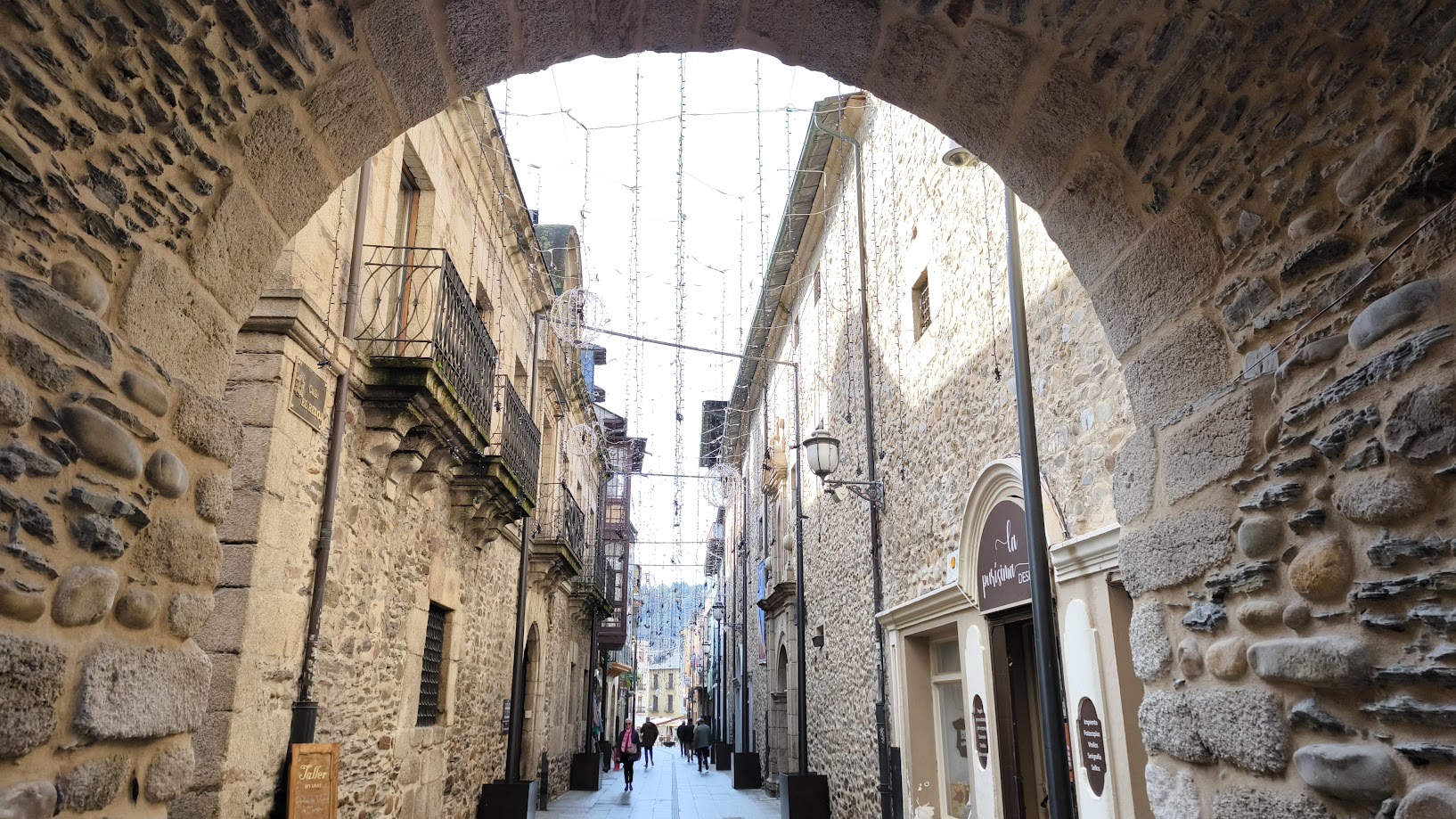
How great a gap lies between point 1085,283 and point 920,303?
18.8ft

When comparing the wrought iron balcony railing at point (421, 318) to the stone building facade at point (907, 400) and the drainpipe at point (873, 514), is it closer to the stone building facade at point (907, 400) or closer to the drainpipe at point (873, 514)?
the stone building facade at point (907, 400)

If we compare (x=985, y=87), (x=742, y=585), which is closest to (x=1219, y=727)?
(x=985, y=87)

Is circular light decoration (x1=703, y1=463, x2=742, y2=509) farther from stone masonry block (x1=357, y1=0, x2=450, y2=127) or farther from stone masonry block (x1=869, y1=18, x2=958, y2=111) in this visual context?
stone masonry block (x1=357, y1=0, x2=450, y2=127)

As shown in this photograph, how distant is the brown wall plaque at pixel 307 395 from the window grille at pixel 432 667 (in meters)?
2.99

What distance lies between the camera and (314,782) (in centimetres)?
521

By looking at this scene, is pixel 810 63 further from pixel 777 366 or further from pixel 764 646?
pixel 764 646

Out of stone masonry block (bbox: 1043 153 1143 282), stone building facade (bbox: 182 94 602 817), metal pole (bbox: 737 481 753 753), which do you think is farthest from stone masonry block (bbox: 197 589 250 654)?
metal pole (bbox: 737 481 753 753)

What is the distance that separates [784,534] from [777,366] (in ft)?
9.93

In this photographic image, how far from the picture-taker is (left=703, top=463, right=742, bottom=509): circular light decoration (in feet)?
74.7

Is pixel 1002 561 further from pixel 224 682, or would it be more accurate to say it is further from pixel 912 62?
pixel 224 682

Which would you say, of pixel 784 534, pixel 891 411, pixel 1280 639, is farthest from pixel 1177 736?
pixel 784 534

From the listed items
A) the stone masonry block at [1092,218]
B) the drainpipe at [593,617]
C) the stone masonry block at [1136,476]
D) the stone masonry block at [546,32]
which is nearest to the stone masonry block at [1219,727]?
the stone masonry block at [1136,476]

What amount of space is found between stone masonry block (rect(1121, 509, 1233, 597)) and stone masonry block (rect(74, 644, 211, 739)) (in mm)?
2591

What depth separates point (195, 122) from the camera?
223 cm
